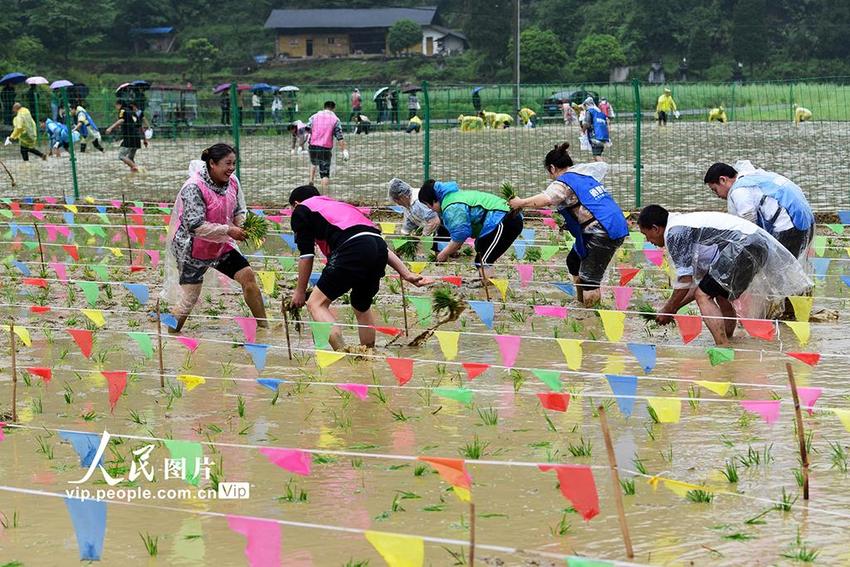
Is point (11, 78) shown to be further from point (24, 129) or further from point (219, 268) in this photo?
point (219, 268)

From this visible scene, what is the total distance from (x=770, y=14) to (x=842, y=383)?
211 ft

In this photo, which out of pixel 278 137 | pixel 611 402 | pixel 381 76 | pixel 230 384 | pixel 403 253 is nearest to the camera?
pixel 611 402

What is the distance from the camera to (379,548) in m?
4.29

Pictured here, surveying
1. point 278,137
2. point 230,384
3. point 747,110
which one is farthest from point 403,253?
point 747,110

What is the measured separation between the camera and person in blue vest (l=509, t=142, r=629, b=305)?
10.2 metres

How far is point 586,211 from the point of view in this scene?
10.3m

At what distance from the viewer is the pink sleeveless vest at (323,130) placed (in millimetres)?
19516

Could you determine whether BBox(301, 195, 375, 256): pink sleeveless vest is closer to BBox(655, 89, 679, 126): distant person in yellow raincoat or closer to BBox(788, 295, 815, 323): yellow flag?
BBox(788, 295, 815, 323): yellow flag

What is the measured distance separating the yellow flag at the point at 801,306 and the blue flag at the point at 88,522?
549 centimetres

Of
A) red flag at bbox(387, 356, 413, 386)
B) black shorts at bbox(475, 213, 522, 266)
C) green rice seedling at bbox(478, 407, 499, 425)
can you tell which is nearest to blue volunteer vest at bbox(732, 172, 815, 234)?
black shorts at bbox(475, 213, 522, 266)

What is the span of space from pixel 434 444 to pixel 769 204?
12.8ft

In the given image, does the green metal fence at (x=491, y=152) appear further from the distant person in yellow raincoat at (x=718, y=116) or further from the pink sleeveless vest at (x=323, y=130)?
the pink sleeveless vest at (x=323, y=130)

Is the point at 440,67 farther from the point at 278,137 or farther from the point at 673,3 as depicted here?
the point at 278,137

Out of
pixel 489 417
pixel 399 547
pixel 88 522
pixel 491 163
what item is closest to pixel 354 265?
pixel 489 417
